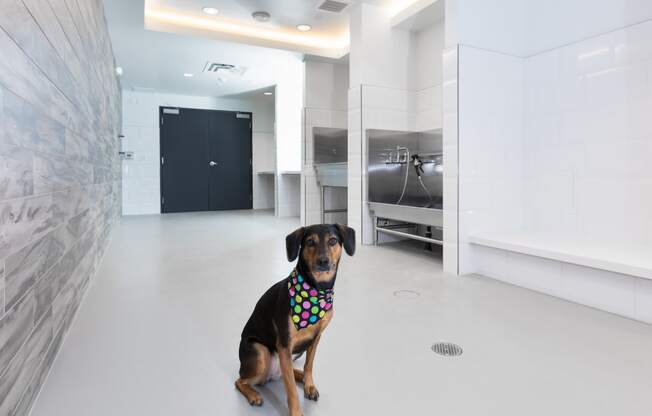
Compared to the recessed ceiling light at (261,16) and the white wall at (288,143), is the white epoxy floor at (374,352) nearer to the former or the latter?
the recessed ceiling light at (261,16)

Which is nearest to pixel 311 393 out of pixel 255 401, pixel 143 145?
pixel 255 401

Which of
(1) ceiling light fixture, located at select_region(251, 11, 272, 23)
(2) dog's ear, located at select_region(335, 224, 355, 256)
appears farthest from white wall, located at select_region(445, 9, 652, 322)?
(1) ceiling light fixture, located at select_region(251, 11, 272, 23)

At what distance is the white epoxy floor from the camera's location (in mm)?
1346

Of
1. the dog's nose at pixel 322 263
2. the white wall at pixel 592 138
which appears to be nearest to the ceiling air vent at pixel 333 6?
the white wall at pixel 592 138

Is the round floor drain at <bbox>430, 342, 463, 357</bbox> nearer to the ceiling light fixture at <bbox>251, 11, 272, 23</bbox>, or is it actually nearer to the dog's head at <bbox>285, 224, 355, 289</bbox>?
the dog's head at <bbox>285, 224, 355, 289</bbox>

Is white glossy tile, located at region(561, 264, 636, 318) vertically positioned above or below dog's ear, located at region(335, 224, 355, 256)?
below

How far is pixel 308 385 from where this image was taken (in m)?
1.36

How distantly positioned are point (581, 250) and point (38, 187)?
2.78 metres

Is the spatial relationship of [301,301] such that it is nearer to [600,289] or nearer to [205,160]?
[600,289]

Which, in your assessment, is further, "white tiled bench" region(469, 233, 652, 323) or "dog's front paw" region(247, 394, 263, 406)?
"white tiled bench" region(469, 233, 652, 323)

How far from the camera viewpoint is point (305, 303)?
46.6 inches

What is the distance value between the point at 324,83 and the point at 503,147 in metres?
3.51

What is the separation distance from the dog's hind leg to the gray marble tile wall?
0.65 m

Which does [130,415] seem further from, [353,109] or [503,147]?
[353,109]
